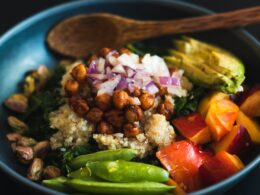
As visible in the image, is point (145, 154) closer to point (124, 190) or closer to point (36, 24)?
point (124, 190)

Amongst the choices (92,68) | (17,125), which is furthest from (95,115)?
(17,125)

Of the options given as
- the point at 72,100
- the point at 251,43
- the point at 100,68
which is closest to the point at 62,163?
the point at 72,100

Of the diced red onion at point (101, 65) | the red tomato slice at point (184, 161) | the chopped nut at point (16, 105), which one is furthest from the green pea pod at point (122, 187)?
the chopped nut at point (16, 105)

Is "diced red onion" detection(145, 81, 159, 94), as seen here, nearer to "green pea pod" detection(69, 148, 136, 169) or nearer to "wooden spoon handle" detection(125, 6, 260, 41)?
"green pea pod" detection(69, 148, 136, 169)

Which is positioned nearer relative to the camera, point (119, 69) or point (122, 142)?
point (122, 142)

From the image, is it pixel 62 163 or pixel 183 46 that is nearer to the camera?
pixel 62 163

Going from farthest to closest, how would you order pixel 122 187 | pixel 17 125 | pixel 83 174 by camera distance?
pixel 17 125
pixel 83 174
pixel 122 187

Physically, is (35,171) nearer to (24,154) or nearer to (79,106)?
(24,154)
